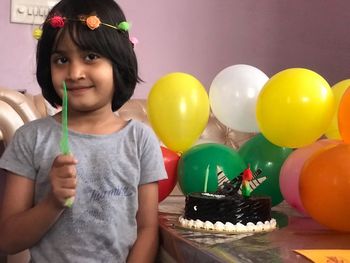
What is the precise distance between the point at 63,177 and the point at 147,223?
32 cm

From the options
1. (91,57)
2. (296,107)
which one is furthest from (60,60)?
(296,107)

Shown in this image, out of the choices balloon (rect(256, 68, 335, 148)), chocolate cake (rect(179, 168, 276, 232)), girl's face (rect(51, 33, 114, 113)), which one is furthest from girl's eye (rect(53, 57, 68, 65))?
balloon (rect(256, 68, 335, 148))

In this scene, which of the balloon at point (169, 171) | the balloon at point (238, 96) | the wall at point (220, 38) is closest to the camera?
the balloon at point (169, 171)

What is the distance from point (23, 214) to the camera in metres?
1.17

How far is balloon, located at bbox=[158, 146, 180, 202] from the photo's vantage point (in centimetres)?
156

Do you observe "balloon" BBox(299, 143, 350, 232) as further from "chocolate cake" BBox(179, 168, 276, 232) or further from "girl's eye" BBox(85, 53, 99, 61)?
"girl's eye" BBox(85, 53, 99, 61)

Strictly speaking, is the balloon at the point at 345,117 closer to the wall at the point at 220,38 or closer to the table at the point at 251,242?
the table at the point at 251,242

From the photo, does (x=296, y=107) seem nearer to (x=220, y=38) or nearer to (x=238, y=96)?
(x=238, y=96)

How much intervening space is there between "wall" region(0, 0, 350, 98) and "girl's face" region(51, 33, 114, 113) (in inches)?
49.3

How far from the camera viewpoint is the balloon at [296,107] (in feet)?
4.68

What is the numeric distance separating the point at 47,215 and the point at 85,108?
0.77 ft

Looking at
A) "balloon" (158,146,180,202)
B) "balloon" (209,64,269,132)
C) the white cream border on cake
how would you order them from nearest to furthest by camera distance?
the white cream border on cake < "balloon" (158,146,180,202) < "balloon" (209,64,269,132)

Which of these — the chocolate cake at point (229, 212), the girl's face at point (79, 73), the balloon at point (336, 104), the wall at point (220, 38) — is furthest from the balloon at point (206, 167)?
the wall at point (220, 38)

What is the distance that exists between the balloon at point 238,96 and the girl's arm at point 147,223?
482 mm
